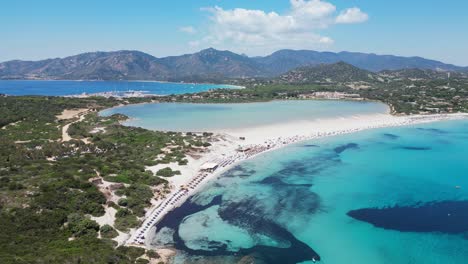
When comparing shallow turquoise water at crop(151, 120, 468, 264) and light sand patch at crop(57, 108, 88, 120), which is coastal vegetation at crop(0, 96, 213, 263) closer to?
shallow turquoise water at crop(151, 120, 468, 264)

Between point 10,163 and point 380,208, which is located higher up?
point 10,163

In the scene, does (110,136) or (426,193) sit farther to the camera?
(110,136)

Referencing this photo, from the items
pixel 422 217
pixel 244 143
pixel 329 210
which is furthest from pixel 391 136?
pixel 329 210

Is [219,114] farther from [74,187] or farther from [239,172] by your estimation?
[74,187]

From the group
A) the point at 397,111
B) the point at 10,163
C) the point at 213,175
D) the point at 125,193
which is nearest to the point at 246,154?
the point at 213,175

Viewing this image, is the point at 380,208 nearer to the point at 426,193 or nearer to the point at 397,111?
the point at 426,193

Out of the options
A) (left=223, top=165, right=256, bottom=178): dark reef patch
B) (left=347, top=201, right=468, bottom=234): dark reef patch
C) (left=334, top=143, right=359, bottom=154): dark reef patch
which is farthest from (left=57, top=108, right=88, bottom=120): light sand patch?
(left=347, top=201, right=468, bottom=234): dark reef patch
